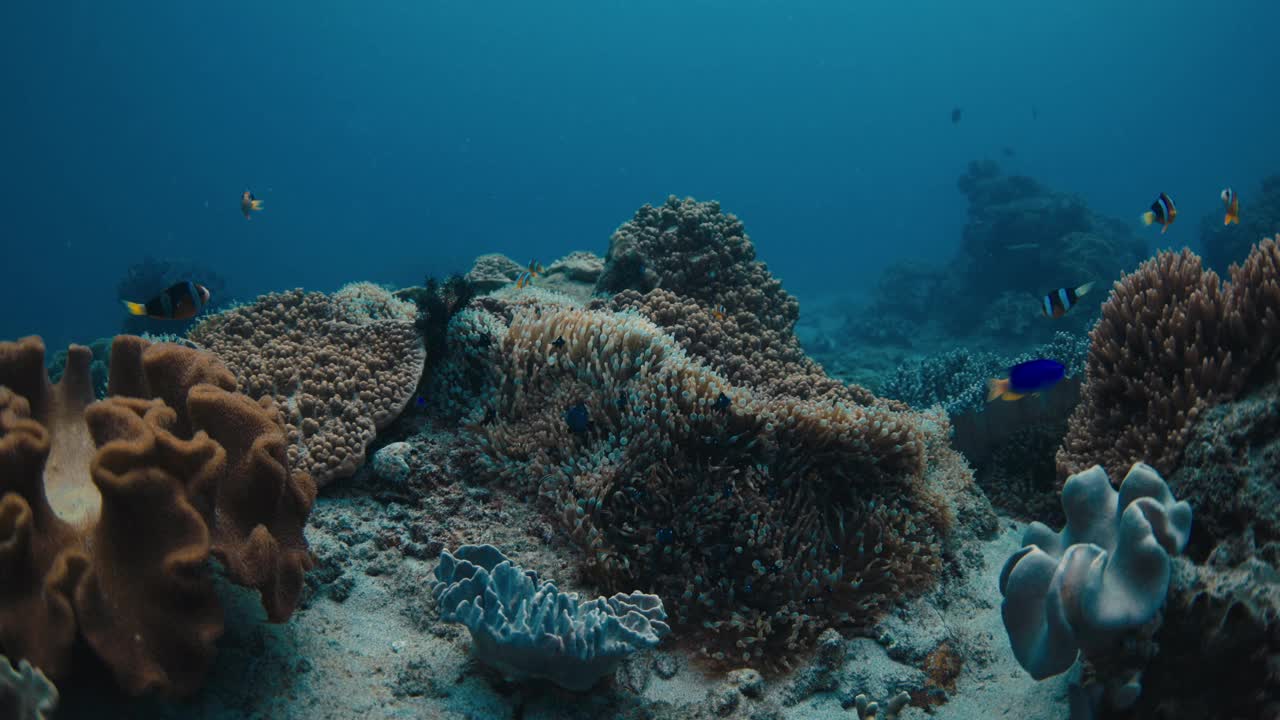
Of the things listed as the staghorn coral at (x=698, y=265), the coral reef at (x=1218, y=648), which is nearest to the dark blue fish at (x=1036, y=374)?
the coral reef at (x=1218, y=648)

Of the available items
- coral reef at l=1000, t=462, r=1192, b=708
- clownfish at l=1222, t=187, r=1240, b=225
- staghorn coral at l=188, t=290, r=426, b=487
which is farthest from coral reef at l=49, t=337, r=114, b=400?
clownfish at l=1222, t=187, r=1240, b=225

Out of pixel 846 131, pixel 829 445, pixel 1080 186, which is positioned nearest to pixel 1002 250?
pixel 829 445

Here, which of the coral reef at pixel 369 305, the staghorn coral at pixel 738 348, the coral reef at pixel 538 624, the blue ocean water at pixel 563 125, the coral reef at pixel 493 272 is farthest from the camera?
the blue ocean water at pixel 563 125

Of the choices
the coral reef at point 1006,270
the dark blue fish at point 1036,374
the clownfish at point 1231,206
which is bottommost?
the dark blue fish at point 1036,374

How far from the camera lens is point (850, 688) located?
340 centimetres

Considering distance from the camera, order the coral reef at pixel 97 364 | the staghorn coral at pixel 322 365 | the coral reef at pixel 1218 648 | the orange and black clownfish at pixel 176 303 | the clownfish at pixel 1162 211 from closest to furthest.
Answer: the coral reef at pixel 1218 648, the staghorn coral at pixel 322 365, the orange and black clownfish at pixel 176 303, the clownfish at pixel 1162 211, the coral reef at pixel 97 364

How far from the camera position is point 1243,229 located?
20641 millimetres

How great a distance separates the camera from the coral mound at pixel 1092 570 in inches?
87.7

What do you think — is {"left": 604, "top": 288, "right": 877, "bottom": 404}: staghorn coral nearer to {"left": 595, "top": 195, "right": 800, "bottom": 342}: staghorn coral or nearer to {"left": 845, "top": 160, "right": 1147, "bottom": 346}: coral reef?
{"left": 595, "top": 195, "right": 800, "bottom": 342}: staghorn coral

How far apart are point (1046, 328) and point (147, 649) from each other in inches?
931

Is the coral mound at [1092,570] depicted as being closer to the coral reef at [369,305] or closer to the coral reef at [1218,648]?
the coral reef at [1218,648]

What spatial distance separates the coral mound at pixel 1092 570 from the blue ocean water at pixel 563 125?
43.8 meters

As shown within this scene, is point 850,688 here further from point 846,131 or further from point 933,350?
Answer: point 846,131

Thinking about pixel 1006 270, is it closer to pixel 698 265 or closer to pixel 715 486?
pixel 698 265
